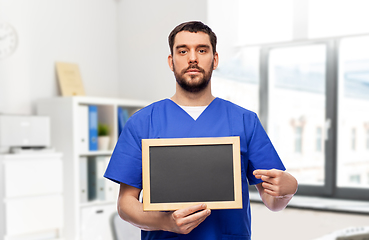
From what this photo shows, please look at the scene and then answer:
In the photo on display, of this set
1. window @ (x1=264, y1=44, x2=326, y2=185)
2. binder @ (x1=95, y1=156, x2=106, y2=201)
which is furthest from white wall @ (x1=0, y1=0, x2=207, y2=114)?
window @ (x1=264, y1=44, x2=326, y2=185)

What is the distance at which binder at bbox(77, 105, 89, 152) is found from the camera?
9.80ft

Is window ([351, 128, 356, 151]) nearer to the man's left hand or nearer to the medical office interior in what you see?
the medical office interior

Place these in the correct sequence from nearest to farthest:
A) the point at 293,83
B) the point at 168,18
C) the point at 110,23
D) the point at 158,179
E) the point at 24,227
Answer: the point at 158,179, the point at 24,227, the point at 293,83, the point at 168,18, the point at 110,23

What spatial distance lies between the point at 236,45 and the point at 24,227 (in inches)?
83.3

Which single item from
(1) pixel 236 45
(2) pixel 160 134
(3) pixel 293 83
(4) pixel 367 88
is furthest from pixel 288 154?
(2) pixel 160 134

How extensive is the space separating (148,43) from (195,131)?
8.69 ft

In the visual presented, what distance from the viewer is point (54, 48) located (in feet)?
11.0

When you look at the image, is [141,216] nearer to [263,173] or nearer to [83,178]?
[263,173]

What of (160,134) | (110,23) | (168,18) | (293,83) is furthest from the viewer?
(110,23)

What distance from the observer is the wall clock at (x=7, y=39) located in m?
2.96

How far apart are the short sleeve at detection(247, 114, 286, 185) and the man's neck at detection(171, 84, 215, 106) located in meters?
0.16

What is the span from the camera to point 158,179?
101cm

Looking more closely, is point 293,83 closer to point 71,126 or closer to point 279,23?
point 279,23

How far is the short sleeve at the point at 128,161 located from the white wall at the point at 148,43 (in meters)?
2.26
